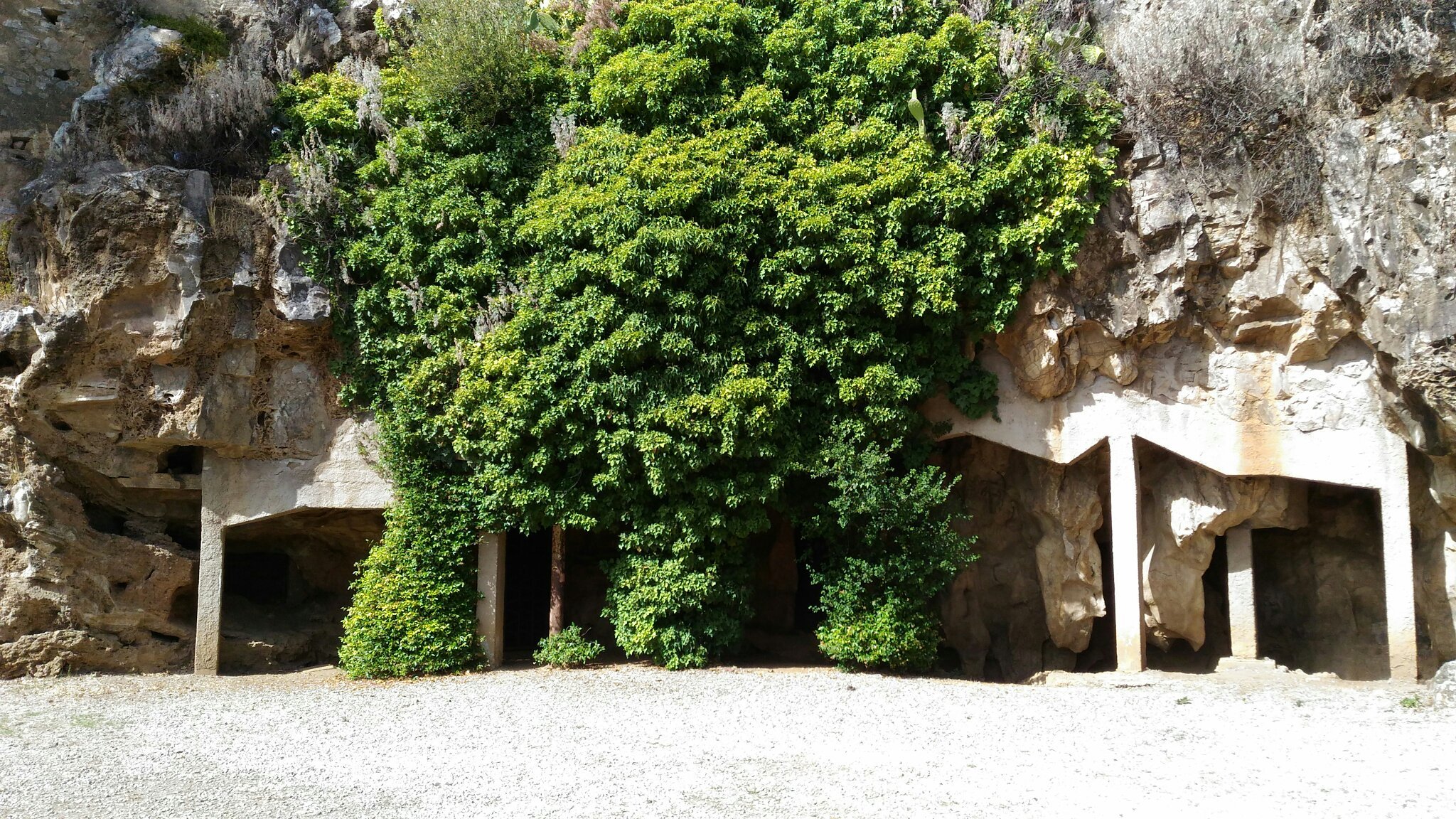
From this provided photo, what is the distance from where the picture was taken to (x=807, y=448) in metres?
13.2

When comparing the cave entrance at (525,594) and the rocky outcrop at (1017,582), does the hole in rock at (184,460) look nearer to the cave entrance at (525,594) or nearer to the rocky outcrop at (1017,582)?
the cave entrance at (525,594)

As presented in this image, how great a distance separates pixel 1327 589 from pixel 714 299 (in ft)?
31.9

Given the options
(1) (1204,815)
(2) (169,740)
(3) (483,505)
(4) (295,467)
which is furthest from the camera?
(4) (295,467)

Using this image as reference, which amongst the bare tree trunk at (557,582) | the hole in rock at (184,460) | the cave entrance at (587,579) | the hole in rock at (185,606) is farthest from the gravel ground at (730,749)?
the cave entrance at (587,579)

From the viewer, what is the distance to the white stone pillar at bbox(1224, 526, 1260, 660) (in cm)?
1376

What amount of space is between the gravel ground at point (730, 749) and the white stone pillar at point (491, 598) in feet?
4.52

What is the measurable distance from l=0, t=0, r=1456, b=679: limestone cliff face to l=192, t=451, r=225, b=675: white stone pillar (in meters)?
0.44

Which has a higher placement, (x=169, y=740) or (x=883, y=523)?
(x=883, y=523)

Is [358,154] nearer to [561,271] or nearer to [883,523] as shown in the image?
[561,271]

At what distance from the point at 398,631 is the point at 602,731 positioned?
4627 millimetres

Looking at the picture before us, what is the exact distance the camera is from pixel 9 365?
13.5 m

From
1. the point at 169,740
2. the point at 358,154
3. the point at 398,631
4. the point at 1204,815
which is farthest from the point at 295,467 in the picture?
the point at 1204,815

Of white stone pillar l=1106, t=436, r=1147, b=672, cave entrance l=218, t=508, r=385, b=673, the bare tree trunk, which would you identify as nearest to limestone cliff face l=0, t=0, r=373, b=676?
cave entrance l=218, t=508, r=385, b=673

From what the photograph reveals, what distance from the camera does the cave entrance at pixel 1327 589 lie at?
14.6m
